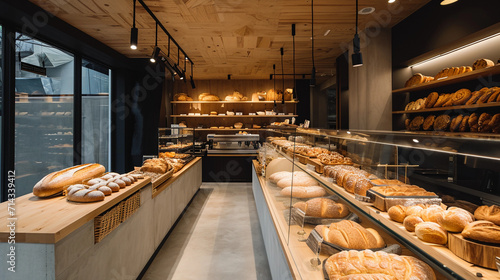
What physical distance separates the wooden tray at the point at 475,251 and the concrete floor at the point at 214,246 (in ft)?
6.72

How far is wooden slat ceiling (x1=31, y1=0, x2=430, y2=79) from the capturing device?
314cm

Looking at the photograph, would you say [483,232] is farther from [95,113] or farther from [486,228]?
[95,113]

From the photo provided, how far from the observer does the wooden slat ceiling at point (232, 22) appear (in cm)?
314

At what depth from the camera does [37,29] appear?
334 cm

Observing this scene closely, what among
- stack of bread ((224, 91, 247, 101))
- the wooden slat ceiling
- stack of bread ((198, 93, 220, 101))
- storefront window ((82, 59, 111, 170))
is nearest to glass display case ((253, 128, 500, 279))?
the wooden slat ceiling

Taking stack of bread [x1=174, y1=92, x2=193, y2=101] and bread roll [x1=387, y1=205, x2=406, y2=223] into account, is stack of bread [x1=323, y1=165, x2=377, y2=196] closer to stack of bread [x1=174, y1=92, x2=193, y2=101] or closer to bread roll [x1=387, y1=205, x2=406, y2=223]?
bread roll [x1=387, y1=205, x2=406, y2=223]

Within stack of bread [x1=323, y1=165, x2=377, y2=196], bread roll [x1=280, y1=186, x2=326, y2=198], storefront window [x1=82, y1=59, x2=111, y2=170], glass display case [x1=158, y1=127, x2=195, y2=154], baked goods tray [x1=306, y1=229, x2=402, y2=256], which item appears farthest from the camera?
storefront window [x1=82, y1=59, x2=111, y2=170]

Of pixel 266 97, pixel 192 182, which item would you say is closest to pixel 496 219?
pixel 192 182

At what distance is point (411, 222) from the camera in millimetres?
894

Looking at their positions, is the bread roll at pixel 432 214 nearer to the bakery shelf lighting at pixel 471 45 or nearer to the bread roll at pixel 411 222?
the bread roll at pixel 411 222

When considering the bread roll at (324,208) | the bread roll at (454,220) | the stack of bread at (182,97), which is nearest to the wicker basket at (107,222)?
the bread roll at (324,208)

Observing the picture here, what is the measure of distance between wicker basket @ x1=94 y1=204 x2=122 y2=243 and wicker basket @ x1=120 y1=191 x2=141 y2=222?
5cm

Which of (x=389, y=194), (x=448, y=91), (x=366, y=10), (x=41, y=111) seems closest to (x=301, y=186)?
(x=389, y=194)

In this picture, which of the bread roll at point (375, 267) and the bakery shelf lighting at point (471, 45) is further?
the bakery shelf lighting at point (471, 45)
